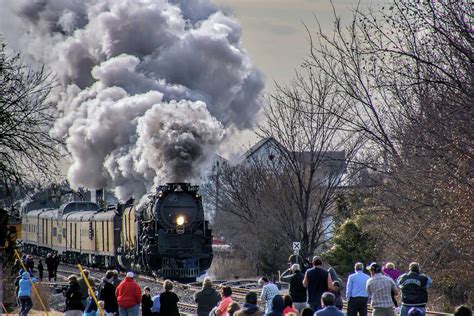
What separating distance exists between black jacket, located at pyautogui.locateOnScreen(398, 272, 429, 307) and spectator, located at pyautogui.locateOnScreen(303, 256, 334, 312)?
1.29 metres

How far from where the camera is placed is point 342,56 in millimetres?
31047

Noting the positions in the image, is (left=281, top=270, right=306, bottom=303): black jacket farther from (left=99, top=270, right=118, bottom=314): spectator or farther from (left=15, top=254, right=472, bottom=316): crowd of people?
(left=99, top=270, right=118, bottom=314): spectator

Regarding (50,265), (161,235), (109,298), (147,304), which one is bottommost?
(147,304)

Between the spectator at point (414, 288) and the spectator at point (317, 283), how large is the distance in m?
1.29

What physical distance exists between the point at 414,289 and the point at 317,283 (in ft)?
5.59

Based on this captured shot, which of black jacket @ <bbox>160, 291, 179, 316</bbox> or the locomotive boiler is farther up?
the locomotive boiler

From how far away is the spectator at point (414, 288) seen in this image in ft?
55.6

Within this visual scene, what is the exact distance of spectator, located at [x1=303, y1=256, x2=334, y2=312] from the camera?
17375 mm

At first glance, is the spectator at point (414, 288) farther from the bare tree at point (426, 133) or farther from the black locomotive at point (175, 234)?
the black locomotive at point (175, 234)

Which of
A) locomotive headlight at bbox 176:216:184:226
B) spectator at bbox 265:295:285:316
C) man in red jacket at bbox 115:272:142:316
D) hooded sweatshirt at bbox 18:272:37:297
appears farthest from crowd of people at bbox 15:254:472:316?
locomotive headlight at bbox 176:216:184:226

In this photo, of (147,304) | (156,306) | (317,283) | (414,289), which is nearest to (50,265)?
(147,304)

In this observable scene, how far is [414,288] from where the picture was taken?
17.0m

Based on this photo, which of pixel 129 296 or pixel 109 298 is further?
pixel 109 298

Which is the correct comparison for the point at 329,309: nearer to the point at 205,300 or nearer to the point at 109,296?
the point at 205,300
